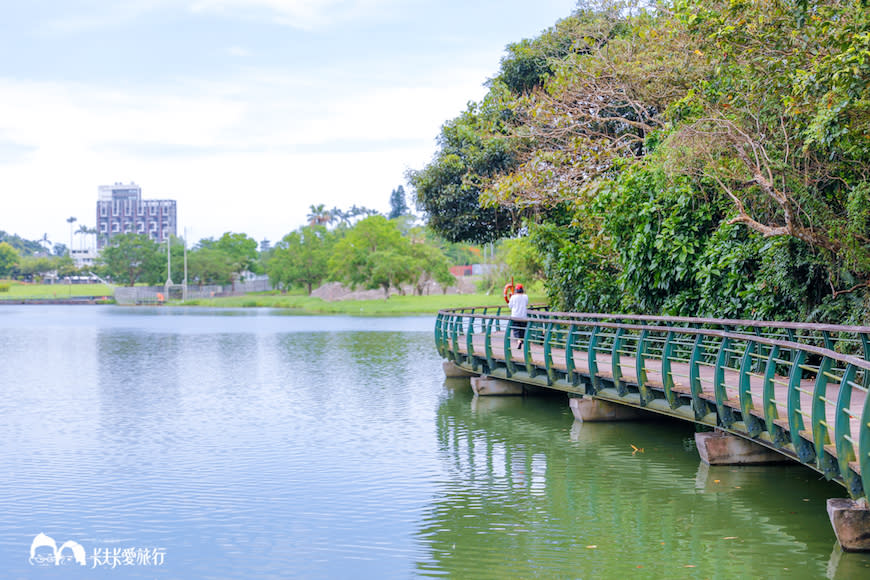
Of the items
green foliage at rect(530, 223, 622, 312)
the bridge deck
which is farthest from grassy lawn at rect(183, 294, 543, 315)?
the bridge deck

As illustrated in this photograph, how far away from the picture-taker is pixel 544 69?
2623 centimetres

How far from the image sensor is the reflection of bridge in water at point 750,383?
25.6ft

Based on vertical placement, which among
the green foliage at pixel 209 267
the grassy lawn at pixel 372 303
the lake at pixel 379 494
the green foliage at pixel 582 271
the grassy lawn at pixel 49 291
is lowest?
the lake at pixel 379 494

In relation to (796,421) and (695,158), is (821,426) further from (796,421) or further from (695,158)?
(695,158)

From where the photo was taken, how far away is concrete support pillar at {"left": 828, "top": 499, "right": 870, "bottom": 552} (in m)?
7.84

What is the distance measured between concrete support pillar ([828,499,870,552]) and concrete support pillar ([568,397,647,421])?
22.1 feet

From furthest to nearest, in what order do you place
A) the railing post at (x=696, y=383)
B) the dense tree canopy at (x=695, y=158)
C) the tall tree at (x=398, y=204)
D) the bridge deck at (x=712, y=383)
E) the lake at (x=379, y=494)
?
1. the tall tree at (x=398, y=204)
2. the dense tree canopy at (x=695, y=158)
3. the railing post at (x=696, y=383)
4. the bridge deck at (x=712, y=383)
5. the lake at (x=379, y=494)

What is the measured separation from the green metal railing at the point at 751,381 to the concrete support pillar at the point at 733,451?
222mm

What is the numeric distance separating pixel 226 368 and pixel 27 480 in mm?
14426

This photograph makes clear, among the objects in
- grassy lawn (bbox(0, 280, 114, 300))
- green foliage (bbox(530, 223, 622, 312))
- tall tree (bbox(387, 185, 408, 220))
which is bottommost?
grassy lawn (bbox(0, 280, 114, 300))

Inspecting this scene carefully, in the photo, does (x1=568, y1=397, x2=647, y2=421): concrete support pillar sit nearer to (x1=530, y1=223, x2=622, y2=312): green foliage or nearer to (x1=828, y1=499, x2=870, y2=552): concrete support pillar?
(x1=530, y1=223, x2=622, y2=312): green foliage

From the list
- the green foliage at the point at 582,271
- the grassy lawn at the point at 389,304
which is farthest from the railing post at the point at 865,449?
the grassy lawn at the point at 389,304

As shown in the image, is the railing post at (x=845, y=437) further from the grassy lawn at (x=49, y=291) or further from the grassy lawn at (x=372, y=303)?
the grassy lawn at (x=49, y=291)

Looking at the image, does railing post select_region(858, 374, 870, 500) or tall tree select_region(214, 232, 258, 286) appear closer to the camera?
railing post select_region(858, 374, 870, 500)
